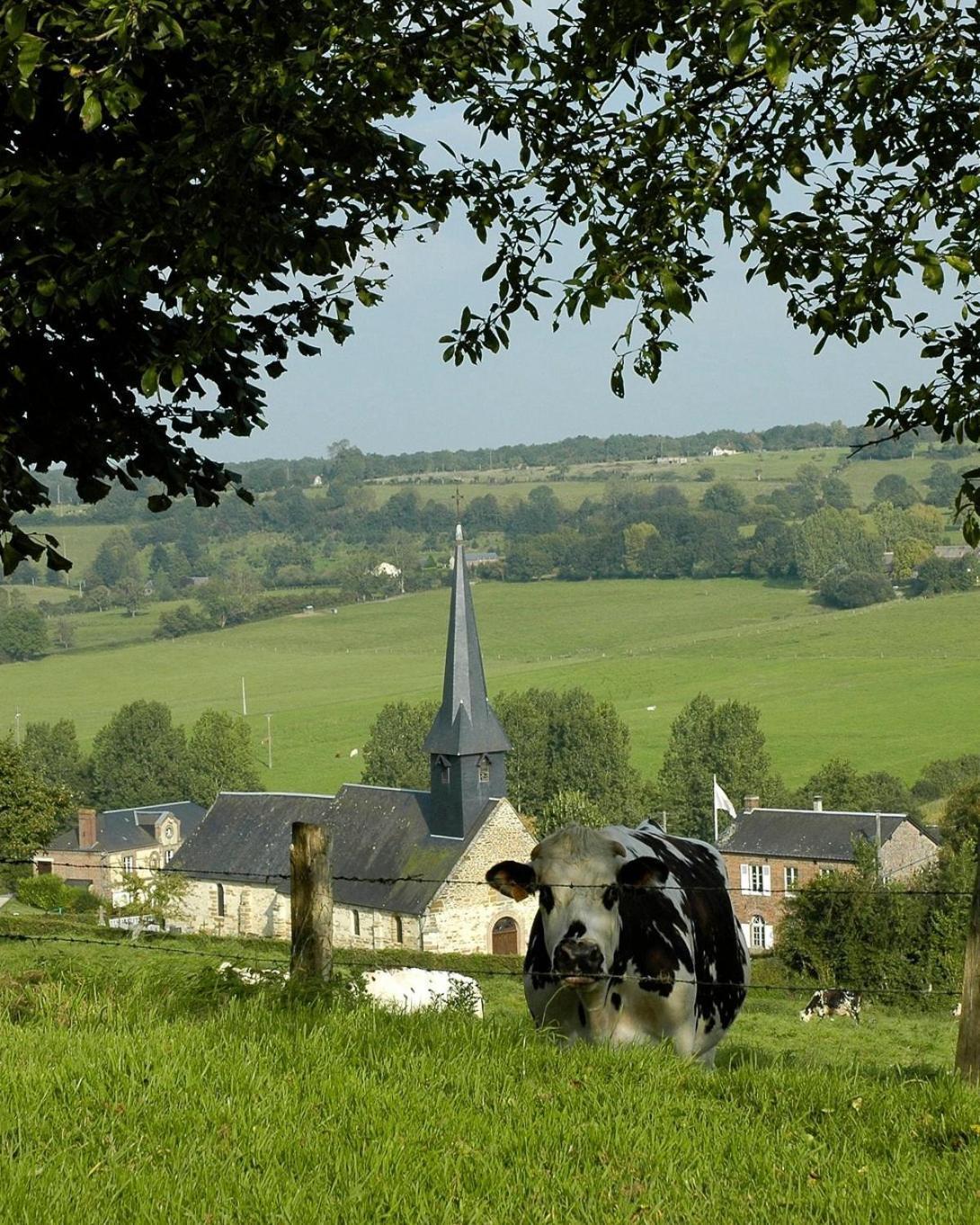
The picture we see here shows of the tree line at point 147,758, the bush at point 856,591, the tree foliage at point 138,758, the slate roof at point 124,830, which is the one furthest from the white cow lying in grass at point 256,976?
the bush at point 856,591

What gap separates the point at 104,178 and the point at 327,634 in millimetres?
174341

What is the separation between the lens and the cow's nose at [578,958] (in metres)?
7.86

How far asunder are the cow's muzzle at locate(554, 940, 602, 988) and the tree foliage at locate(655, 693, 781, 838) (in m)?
104

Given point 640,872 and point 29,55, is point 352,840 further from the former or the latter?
point 29,55

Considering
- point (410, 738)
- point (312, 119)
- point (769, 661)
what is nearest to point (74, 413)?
point (312, 119)

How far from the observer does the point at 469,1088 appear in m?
6.09

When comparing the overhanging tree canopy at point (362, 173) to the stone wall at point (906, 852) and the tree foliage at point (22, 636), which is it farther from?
the tree foliage at point (22, 636)

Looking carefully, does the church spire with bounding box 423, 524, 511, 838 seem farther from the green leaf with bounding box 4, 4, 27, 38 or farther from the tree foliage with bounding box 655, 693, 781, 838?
the green leaf with bounding box 4, 4, 27, 38

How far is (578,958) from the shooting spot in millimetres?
7863

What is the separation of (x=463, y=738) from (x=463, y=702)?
181 centimetres

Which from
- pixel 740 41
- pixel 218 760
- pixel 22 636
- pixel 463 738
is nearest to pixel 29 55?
pixel 740 41

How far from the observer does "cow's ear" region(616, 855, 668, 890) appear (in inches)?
323

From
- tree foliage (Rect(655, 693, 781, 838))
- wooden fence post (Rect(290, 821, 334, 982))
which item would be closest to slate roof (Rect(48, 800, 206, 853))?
tree foliage (Rect(655, 693, 781, 838))

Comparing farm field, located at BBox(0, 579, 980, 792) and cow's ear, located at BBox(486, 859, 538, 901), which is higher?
cow's ear, located at BBox(486, 859, 538, 901)
